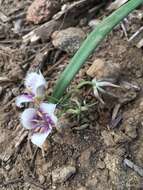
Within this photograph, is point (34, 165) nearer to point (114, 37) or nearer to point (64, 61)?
point (64, 61)

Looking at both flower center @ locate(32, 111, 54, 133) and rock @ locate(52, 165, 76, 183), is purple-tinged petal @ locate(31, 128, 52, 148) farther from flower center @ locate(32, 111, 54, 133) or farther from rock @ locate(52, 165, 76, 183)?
rock @ locate(52, 165, 76, 183)

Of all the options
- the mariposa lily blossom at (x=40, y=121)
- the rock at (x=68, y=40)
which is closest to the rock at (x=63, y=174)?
the mariposa lily blossom at (x=40, y=121)

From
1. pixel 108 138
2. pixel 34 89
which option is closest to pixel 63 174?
pixel 108 138

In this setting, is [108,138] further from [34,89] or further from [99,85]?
[34,89]

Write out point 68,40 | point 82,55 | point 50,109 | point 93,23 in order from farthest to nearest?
point 93,23, point 68,40, point 82,55, point 50,109

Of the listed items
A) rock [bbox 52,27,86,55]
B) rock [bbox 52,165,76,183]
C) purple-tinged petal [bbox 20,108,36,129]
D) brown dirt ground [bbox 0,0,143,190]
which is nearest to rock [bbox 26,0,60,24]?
rock [bbox 52,27,86,55]

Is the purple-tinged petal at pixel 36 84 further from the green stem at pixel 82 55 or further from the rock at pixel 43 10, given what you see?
the rock at pixel 43 10
